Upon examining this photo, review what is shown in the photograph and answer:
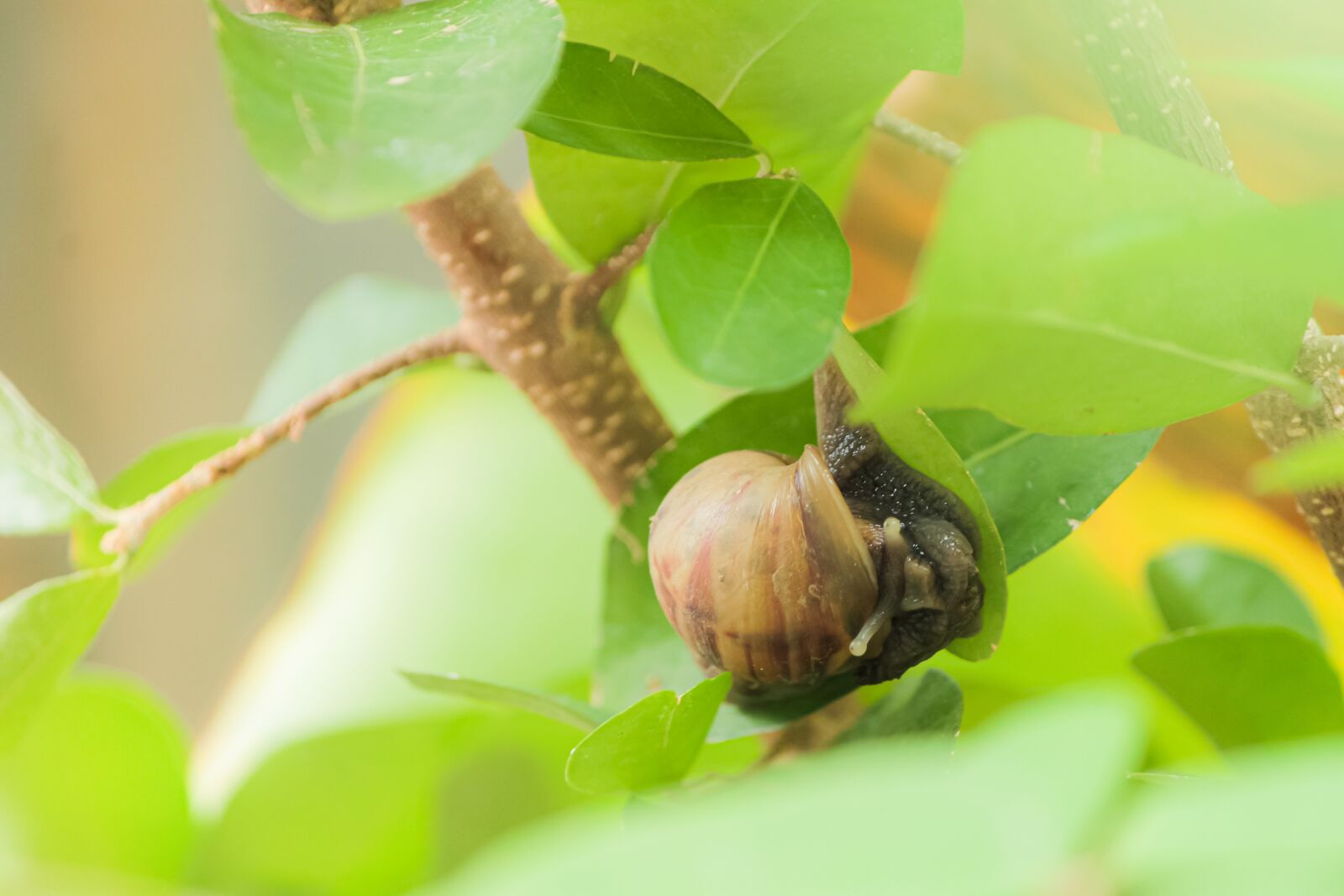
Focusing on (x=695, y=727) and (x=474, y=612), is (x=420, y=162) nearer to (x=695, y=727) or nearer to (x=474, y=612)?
(x=695, y=727)

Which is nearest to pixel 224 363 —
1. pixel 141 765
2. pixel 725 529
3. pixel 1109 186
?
pixel 141 765

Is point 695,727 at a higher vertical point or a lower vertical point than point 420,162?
lower

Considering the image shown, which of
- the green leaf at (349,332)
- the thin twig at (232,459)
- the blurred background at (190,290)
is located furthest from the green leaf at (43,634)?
the blurred background at (190,290)

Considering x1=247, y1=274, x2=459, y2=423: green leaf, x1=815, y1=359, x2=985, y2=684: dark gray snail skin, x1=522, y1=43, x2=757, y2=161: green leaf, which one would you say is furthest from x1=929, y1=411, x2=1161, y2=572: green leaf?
x1=247, y1=274, x2=459, y2=423: green leaf

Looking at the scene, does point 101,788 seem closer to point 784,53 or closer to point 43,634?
point 43,634

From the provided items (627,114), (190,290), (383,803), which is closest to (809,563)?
(627,114)

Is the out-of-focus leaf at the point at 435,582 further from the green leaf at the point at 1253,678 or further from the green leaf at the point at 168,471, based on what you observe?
the green leaf at the point at 1253,678
